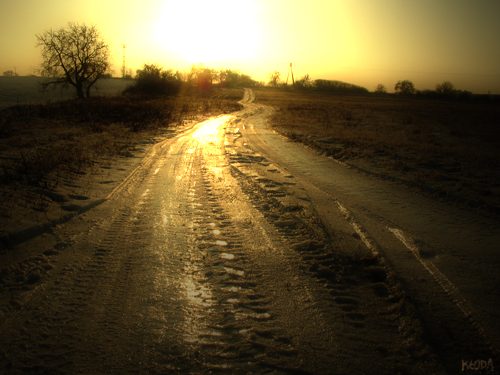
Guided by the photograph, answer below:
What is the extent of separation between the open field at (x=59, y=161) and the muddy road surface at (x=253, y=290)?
541 mm

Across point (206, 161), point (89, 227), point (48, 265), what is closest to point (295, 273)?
point (48, 265)

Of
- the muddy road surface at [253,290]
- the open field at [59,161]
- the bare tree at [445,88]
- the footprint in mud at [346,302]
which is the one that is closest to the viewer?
the muddy road surface at [253,290]

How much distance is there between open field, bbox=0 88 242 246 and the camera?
466cm

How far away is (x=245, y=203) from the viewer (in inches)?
211

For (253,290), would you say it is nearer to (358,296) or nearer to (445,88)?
(358,296)

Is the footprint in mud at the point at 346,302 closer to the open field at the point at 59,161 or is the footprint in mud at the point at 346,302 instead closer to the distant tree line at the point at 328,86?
the open field at the point at 59,161

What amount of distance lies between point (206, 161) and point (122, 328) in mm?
6400

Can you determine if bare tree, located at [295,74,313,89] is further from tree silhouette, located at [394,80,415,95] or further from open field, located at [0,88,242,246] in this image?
open field, located at [0,88,242,246]

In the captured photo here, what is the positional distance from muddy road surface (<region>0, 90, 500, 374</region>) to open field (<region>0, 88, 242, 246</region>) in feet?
1.77

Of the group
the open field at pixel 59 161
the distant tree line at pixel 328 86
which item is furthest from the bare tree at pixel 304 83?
the open field at pixel 59 161

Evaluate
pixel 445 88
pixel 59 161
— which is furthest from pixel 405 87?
pixel 59 161

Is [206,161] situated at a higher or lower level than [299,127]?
lower

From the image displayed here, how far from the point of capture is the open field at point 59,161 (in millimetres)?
4656

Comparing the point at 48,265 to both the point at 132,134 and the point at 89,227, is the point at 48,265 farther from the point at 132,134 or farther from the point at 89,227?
the point at 132,134
